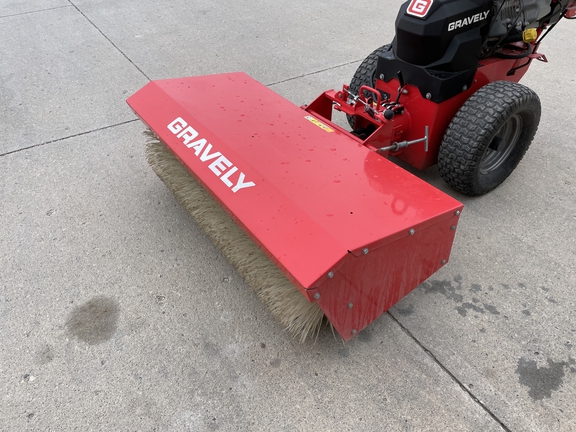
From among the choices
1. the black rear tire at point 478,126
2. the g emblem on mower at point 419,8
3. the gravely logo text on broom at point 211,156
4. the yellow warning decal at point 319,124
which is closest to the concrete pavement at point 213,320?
the black rear tire at point 478,126

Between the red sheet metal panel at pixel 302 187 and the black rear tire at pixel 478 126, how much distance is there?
590mm

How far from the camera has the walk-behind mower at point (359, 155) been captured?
1515mm

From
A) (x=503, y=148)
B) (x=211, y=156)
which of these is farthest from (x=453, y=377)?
(x=503, y=148)

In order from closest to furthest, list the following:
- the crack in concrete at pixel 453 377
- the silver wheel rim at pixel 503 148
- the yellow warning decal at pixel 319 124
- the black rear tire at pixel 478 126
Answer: the crack in concrete at pixel 453 377, the yellow warning decal at pixel 319 124, the black rear tire at pixel 478 126, the silver wheel rim at pixel 503 148

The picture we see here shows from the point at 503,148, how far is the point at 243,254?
66.1 inches

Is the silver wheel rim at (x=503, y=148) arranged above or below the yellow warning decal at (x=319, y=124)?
below

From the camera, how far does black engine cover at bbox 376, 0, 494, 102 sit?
79.8 inches

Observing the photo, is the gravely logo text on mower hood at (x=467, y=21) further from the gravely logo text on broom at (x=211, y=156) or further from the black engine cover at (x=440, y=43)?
the gravely logo text on broom at (x=211, y=156)

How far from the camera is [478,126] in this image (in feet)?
6.96

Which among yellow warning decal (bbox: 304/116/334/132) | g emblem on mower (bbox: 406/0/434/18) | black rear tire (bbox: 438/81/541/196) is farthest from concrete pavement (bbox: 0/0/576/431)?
g emblem on mower (bbox: 406/0/434/18)

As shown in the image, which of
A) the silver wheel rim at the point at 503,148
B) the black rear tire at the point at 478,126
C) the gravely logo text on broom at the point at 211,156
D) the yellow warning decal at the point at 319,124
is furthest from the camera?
the silver wheel rim at the point at 503,148

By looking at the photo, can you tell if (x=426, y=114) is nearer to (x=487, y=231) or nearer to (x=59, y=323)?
(x=487, y=231)

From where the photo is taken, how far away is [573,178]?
2.74 m

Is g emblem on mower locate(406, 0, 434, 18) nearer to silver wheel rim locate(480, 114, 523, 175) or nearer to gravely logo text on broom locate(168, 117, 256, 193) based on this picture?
silver wheel rim locate(480, 114, 523, 175)
